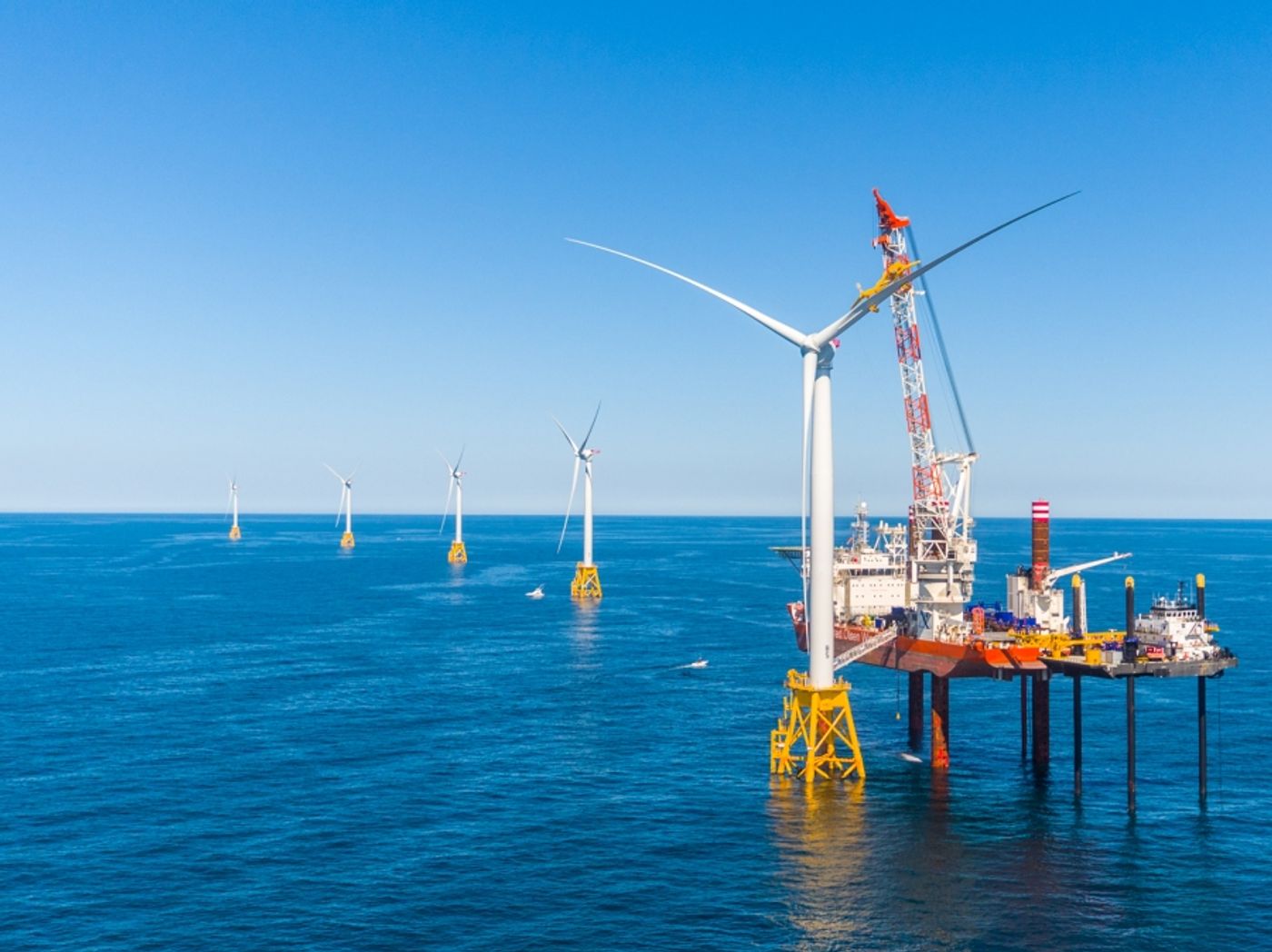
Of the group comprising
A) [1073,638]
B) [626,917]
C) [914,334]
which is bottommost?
[626,917]

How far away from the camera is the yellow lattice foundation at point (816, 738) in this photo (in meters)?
87.9

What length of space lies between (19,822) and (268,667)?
6755cm

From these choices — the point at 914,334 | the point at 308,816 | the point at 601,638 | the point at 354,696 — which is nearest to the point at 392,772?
the point at 308,816

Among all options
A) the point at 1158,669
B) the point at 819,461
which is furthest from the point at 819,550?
the point at 1158,669

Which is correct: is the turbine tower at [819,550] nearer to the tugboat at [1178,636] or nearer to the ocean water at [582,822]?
the ocean water at [582,822]

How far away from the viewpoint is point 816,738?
296 feet

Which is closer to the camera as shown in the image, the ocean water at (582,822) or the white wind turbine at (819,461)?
the ocean water at (582,822)

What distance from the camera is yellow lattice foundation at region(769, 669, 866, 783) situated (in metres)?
87.9

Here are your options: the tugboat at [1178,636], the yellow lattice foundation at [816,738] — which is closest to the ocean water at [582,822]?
the yellow lattice foundation at [816,738]

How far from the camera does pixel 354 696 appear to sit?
12344 cm

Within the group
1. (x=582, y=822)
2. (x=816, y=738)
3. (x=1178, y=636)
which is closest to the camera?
(x=582, y=822)

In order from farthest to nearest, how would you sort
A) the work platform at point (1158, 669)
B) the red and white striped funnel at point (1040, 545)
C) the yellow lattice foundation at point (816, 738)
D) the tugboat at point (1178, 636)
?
the red and white striped funnel at point (1040, 545) < the yellow lattice foundation at point (816, 738) < the tugboat at point (1178, 636) < the work platform at point (1158, 669)

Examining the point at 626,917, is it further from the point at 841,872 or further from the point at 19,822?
the point at 19,822

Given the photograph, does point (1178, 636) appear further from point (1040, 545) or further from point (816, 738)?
point (816, 738)
